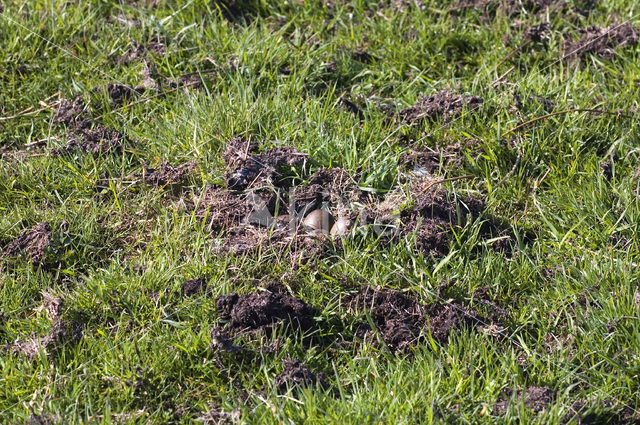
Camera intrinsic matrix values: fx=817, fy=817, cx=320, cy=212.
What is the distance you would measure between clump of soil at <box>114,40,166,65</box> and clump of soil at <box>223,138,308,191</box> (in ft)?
3.29

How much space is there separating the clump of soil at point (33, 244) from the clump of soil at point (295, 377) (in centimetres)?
123

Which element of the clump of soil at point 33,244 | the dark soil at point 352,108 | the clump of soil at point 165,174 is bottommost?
the clump of soil at point 33,244

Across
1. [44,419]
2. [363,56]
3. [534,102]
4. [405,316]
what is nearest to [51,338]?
→ [44,419]

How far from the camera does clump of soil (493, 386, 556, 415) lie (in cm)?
285

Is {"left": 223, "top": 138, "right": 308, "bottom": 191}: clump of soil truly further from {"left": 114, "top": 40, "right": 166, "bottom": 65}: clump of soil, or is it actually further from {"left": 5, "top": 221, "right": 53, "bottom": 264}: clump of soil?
{"left": 114, "top": 40, "right": 166, "bottom": 65}: clump of soil

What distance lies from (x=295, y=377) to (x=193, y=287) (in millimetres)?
630

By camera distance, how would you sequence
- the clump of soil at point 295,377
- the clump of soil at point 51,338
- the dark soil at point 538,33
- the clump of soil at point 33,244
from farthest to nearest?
the dark soil at point 538,33 → the clump of soil at point 33,244 → the clump of soil at point 51,338 → the clump of soil at point 295,377

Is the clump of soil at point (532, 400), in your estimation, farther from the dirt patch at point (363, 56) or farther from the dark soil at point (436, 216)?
the dirt patch at point (363, 56)

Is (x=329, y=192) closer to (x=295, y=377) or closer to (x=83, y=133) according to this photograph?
(x=295, y=377)

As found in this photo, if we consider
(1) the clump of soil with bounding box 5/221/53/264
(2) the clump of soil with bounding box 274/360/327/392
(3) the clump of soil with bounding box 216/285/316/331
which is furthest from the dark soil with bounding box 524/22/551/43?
(1) the clump of soil with bounding box 5/221/53/264

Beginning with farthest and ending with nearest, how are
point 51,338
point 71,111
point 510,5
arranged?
point 510,5
point 71,111
point 51,338

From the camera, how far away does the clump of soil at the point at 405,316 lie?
10.4ft

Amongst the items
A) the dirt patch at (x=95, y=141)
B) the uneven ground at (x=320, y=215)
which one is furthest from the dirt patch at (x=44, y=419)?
the dirt patch at (x=95, y=141)

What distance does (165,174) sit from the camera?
3.91 meters
